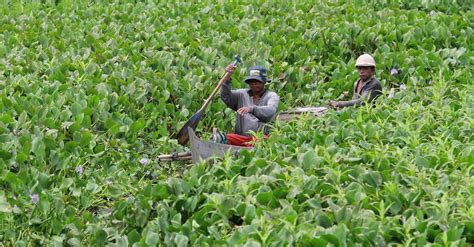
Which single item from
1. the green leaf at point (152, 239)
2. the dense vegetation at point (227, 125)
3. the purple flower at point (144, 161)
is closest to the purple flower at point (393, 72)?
the dense vegetation at point (227, 125)

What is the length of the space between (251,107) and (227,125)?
1.58 m

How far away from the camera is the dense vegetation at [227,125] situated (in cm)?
609

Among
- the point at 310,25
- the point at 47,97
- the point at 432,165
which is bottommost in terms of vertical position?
the point at 310,25

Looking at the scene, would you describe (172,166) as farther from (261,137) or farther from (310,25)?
(310,25)

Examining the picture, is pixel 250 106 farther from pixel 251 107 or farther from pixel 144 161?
pixel 144 161

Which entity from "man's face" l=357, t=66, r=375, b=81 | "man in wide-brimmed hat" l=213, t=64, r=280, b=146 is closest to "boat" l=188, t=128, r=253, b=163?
"man in wide-brimmed hat" l=213, t=64, r=280, b=146

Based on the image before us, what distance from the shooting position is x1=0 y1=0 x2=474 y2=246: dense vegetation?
20.0 ft

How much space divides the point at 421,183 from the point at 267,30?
22.6 feet

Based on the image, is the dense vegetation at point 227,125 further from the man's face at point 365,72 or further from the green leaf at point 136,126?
the man's face at point 365,72

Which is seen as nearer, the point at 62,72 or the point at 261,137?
the point at 261,137

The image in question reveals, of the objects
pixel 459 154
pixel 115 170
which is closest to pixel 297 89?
pixel 115 170

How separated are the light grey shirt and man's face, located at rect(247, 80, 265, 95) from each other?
5 cm

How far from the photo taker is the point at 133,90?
10.3 m

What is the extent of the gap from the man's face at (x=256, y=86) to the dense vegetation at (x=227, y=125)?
2.91 ft
